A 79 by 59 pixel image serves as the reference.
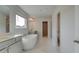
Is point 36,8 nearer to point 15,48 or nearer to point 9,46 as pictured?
point 15,48

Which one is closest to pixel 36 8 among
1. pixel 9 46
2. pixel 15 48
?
pixel 15 48

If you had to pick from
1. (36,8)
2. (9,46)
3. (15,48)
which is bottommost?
(15,48)

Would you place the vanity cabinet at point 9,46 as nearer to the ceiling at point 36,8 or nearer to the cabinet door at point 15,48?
the cabinet door at point 15,48

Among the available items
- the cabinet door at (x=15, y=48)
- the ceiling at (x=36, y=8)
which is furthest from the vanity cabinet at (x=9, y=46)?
the ceiling at (x=36, y=8)

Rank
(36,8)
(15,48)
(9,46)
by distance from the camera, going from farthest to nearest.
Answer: (36,8) < (15,48) < (9,46)

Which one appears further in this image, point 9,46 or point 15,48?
point 15,48

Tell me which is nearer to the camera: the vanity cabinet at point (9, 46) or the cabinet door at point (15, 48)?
the vanity cabinet at point (9, 46)

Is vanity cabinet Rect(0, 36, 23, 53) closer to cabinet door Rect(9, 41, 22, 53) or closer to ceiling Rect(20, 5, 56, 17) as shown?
cabinet door Rect(9, 41, 22, 53)

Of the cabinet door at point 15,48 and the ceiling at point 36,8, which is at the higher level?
the ceiling at point 36,8

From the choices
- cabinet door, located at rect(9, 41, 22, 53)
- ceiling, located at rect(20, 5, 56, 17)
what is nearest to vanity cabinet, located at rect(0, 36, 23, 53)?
cabinet door, located at rect(9, 41, 22, 53)

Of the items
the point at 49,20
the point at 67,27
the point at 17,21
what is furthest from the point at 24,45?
the point at 49,20

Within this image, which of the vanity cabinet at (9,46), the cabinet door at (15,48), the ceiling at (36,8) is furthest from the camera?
the ceiling at (36,8)

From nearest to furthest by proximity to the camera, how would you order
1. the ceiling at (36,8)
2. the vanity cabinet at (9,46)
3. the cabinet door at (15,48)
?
1. the vanity cabinet at (9,46)
2. the cabinet door at (15,48)
3. the ceiling at (36,8)
